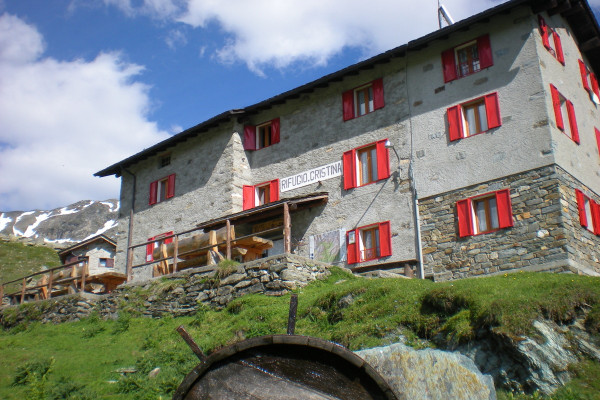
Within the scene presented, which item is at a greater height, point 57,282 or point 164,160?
point 164,160

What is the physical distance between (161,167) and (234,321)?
12.6m

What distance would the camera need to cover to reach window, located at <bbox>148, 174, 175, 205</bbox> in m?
23.3

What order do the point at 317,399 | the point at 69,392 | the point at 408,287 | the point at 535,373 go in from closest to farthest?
1. the point at 317,399
2. the point at 535,373
3. the point at 69,392
4. the point at 408,287

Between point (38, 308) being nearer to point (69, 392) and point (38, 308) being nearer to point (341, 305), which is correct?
point (69, 392)

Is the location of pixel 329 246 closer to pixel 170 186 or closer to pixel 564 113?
pixel 564 113

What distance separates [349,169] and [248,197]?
4.28m

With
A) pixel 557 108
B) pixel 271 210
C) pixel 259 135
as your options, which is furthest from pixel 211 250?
pixel 557 108

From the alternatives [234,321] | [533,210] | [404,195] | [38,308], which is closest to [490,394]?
[234,321]

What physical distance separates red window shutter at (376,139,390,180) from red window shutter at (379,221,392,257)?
148 cm

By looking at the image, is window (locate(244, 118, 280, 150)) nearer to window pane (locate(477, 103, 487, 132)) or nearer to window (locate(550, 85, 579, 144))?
window pane (locate(477, 103, 487, 132))

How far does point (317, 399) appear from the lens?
128 inches

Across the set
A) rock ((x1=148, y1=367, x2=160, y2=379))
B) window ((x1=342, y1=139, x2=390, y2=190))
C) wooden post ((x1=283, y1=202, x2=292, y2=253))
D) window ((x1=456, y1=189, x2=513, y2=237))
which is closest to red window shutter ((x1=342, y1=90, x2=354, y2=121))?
window ((x1=342, y1=139, x2=390, y2=190))

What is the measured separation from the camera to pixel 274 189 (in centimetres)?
2056

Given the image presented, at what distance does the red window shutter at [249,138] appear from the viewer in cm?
2164
